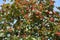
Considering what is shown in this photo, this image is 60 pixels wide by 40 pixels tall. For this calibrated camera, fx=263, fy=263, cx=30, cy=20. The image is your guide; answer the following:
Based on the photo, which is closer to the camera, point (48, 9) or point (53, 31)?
point (53, 31)

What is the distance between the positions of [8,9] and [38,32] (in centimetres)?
157

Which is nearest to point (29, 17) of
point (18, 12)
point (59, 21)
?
point (18, 12)

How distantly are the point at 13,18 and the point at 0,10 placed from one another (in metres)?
0.70

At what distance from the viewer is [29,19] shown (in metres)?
10.2

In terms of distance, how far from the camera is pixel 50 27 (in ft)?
34.1

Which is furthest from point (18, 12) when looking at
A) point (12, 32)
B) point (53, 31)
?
point (53, 31)

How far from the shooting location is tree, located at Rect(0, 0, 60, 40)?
10.1m

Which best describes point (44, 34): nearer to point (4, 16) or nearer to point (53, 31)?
point (53, 31)

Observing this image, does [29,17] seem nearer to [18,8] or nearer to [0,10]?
[18,8]

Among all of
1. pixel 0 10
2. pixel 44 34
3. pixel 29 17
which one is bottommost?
pixel 44 34

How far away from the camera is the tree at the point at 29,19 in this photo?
10.1 metres

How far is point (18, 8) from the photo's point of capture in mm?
10430

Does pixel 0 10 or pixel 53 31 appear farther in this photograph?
pixel 0 10

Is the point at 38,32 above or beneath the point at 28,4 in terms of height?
beneath
